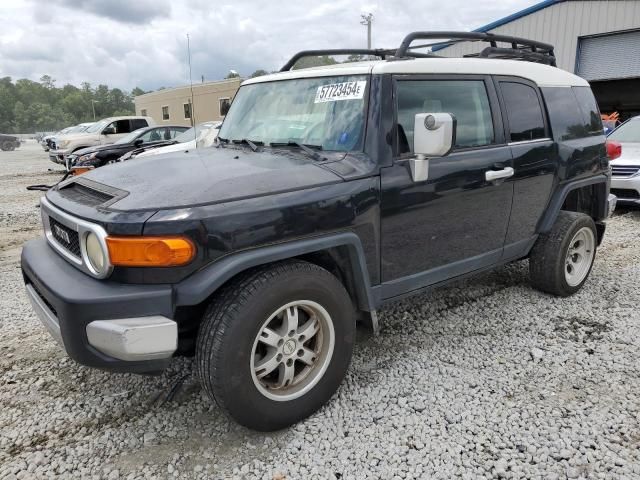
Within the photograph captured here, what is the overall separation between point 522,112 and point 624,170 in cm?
492

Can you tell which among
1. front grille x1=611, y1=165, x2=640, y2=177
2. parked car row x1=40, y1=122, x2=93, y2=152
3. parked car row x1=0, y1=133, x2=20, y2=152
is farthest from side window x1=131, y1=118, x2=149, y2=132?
parked car row x1=0, y1=133, x2=20, y2=152

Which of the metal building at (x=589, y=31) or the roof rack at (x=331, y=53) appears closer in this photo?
the roof rack at (x=331, y=53)

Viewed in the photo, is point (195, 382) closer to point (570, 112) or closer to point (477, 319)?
point (477, 319)

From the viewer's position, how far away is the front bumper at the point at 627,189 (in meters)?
7.40

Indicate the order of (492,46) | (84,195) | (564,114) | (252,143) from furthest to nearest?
(492,46), (564,114), (252,143), (84,195)

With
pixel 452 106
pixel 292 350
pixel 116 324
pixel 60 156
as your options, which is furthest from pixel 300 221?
pixel 60 156

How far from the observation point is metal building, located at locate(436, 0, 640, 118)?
49.1ft

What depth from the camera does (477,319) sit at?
3.96 metres

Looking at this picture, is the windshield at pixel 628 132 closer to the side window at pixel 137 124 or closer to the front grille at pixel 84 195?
the front grille at pixel 84 195

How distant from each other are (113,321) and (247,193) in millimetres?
843

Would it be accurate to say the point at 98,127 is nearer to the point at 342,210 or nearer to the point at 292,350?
the point at 342,210

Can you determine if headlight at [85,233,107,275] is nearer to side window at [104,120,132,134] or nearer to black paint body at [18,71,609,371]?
black paint body at [18,71,609,371]

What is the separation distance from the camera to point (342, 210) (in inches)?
104

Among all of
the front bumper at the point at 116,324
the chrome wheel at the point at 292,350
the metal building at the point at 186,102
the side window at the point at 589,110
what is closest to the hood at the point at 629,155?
the side window at the point at 589,110
